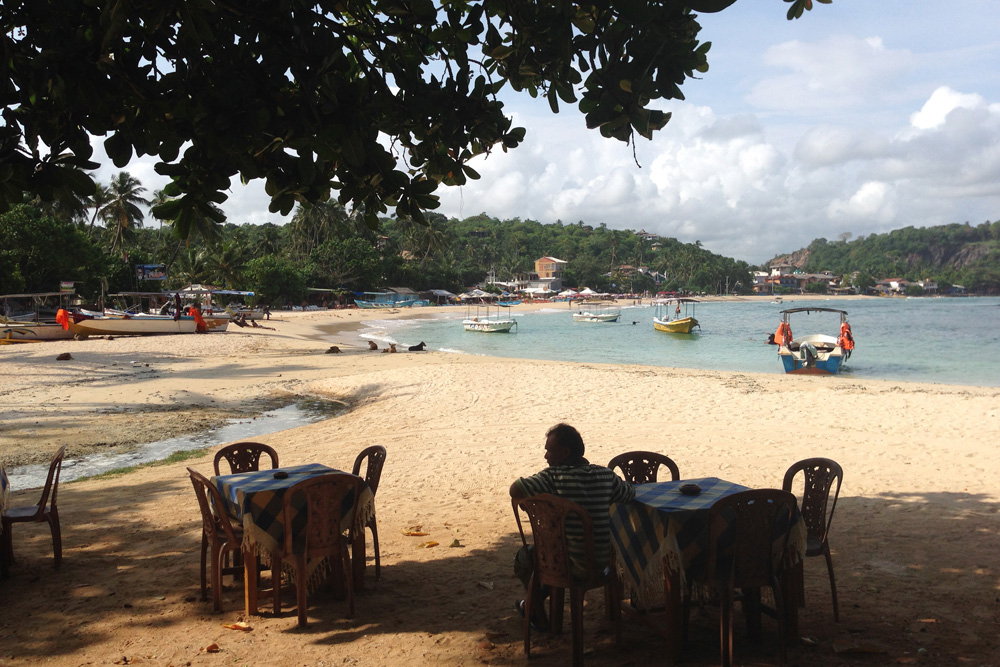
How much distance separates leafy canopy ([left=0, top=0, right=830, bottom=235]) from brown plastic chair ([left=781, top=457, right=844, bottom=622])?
6.92ft

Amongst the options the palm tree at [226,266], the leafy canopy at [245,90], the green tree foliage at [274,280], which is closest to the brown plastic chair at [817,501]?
the leafy canopy at [245,90]

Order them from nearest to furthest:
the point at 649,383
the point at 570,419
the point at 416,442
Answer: the point at 416,442
the point at 570,419
the point at 649,383

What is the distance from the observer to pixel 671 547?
332cm

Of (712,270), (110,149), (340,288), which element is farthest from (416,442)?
(712,270)

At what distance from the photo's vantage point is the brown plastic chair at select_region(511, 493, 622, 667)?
333 centimetres

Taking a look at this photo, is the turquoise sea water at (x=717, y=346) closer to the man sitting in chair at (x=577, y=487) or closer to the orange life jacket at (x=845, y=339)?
the orange life jacket at (x=845, y=339)

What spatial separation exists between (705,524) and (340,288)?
75.8 m

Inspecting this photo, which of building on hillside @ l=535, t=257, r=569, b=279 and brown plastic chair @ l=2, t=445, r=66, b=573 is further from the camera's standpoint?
building on hillside @ l=535, t=257, r=569, b=279

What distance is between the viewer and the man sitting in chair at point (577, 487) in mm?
3494

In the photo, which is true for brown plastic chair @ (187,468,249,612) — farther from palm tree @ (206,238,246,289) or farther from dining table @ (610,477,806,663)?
palm tree @ (206,238,246,289)

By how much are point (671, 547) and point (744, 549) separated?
0.34 m

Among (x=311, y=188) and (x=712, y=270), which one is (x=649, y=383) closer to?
(x=311, y=188)

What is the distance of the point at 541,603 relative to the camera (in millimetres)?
3809

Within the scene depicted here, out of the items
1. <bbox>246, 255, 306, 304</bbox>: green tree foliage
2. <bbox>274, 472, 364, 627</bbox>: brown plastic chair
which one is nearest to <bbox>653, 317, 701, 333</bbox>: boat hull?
<bbox>246, 255, 306, 304</bbox>: green tree foliage
